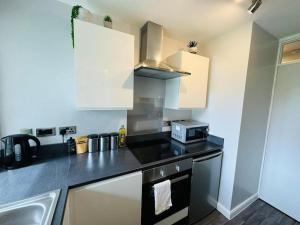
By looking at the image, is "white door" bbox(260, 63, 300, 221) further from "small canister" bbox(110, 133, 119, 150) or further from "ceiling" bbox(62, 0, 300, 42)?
"small canister" bbox(110, 133, 119, 150)

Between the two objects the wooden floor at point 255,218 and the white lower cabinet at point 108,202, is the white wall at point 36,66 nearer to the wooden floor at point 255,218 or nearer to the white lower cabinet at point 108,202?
the white lower cabinet at point 108,202

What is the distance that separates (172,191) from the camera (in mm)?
1417

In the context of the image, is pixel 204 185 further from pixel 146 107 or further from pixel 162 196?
pixel 146 107

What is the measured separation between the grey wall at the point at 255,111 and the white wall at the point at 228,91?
0.21ft

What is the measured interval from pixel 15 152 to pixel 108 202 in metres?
0.85

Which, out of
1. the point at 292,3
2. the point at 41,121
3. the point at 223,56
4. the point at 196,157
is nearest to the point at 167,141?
the point at 196,157

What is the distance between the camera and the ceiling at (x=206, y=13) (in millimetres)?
1246

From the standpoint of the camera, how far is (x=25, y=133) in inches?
49.6

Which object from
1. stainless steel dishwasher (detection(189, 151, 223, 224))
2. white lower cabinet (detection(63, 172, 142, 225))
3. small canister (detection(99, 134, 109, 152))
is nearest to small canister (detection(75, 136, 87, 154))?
small canister (detection(99, 134, 109, 152))

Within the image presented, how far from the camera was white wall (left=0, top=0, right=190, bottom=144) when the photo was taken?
116 centimetres

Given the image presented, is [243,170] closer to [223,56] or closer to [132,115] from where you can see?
[223,56]

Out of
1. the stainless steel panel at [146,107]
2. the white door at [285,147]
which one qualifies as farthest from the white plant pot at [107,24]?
the white door at [285,147]

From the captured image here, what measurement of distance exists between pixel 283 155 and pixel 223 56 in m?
1.58

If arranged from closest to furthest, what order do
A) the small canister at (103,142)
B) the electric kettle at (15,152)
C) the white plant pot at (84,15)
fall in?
the electric kettle at (15,152), the white plant pot at (84,15), the small canister at (103,142)
